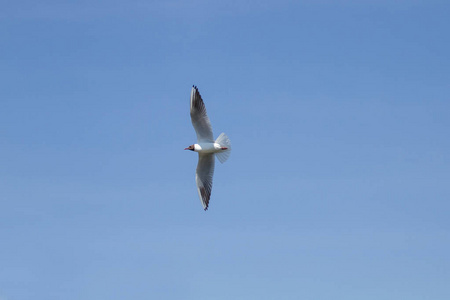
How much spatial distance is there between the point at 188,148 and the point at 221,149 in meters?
1.75

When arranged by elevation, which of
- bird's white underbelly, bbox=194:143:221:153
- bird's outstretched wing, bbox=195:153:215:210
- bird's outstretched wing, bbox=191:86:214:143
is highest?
bird's outstretched wing, bbox=191:86:214:143

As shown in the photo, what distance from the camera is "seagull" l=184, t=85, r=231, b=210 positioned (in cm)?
4166

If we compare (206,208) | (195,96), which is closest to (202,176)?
(206,208)

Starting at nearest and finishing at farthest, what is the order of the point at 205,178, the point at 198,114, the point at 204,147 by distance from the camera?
the point at 198,114, the point at 204,147, the point at 205,178

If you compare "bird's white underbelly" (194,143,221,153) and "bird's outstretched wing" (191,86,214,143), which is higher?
"bird's outstretched wing" (191,86,214,143)

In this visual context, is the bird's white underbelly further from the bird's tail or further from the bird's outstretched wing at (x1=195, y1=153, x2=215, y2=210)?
the bird's outstretched wing at (x1=195, y1=153, x2=215, y2=210)

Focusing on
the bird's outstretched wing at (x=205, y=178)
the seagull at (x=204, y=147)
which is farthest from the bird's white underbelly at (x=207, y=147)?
the bird's outstretched wing at (x=205, y=178)

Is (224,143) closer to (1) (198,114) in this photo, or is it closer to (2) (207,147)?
(2) (207,147)

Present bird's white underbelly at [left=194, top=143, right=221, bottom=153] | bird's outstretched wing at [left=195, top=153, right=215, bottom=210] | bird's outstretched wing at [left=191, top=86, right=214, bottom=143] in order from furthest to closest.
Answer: bird's outstretched wing at [left=195, top=153, right=215, bottom=210]
bird's white underbelly at [left=194, top=143, right=221, bottom=153]
bird's outstretched wing at [left=191, top=86, right=214, bottom=143]

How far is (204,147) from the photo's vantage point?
1654 inches

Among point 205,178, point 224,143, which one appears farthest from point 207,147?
point 205,178

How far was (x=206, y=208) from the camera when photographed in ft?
141

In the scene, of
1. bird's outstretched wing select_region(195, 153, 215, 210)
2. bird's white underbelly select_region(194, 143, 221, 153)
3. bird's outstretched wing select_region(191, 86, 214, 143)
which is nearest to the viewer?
bird's outstretched wing select_region(191, 86, 214, 143)

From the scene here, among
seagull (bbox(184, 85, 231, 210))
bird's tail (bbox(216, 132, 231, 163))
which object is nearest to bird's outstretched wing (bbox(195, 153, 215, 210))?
seagull (bbox(184, 85, 231, 210))
